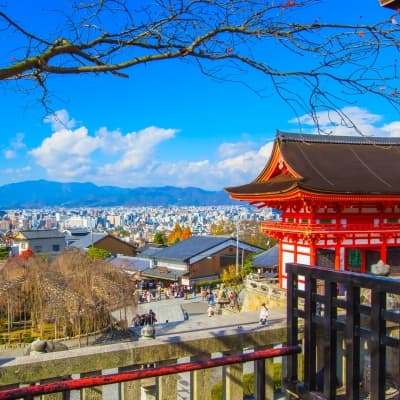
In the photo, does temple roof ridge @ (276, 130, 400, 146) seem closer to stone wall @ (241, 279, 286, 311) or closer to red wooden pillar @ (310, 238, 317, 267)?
red wooden pillar @ (310, 238, 317, 267)

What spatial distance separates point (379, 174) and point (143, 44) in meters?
16.1

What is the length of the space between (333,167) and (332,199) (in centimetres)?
256

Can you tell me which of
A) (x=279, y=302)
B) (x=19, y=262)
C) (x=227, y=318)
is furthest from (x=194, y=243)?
(x=227, y=318)

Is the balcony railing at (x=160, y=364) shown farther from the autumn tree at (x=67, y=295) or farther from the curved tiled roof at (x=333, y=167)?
the autumn tree at (x=67, y=295)

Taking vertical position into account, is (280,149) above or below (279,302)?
above

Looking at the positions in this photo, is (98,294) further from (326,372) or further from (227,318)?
(326,372)

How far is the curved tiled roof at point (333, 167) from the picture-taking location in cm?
1622

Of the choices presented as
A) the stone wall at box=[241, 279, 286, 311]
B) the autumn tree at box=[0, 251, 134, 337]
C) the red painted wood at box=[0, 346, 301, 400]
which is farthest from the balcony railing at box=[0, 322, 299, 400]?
the autumn tree at box=[0, 251, 134, 337]

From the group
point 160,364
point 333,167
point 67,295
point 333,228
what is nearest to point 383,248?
point 333,228

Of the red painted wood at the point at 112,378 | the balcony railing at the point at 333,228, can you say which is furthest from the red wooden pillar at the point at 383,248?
the red painted wood at the point at 112,378

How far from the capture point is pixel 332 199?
1571cm

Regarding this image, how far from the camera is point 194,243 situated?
44.9 m

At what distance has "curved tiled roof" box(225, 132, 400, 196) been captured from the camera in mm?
16219

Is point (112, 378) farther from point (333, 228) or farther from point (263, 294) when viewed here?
point (263, 294)
